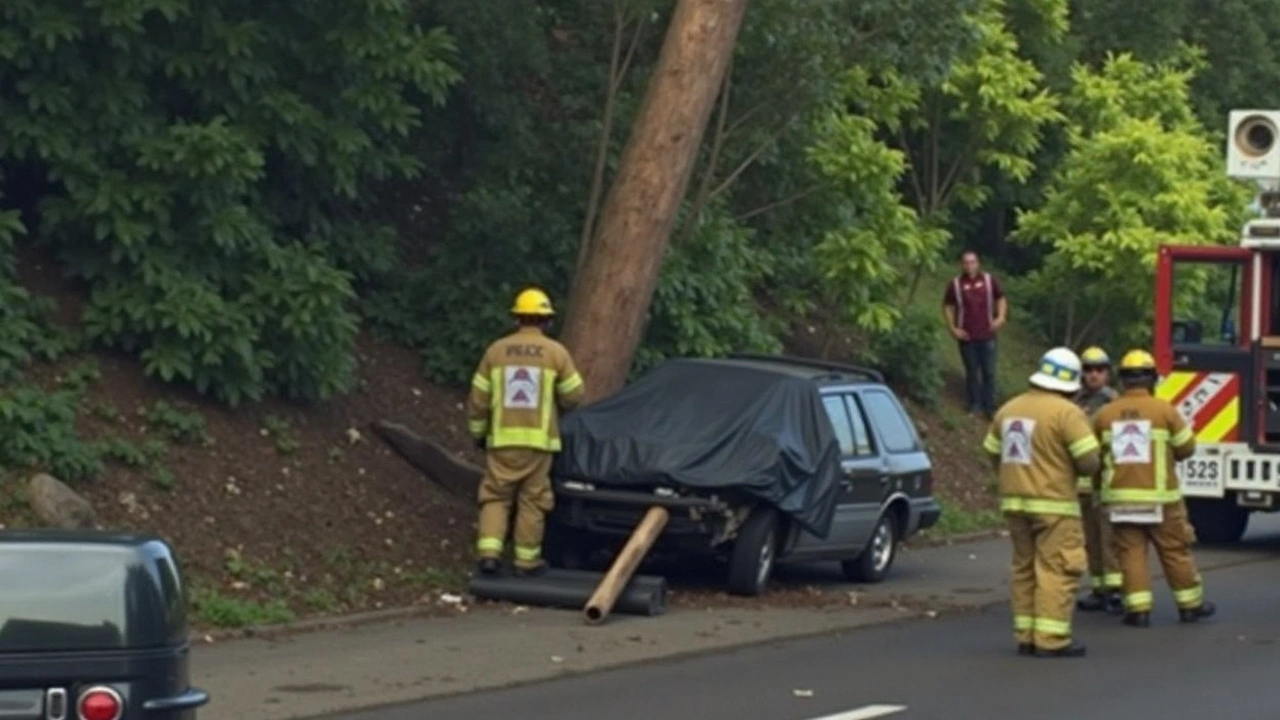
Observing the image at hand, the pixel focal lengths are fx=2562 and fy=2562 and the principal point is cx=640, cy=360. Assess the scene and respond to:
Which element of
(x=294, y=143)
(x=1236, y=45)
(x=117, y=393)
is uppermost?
(x=1236, y=45)

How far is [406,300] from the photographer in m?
20.2

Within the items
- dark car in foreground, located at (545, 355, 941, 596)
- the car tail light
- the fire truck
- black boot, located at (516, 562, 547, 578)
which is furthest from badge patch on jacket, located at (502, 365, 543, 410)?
the car tail light

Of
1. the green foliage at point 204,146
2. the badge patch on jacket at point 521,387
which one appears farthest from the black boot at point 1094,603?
the green foliage at point 204,146

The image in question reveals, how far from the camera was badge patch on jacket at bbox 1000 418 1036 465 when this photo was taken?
47.8ft

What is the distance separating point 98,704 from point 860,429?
11166 millimetres

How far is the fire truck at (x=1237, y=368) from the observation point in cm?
2050

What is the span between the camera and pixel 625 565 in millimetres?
15430

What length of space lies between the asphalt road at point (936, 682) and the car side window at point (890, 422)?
2246 mm

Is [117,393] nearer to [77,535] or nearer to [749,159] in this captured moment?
[749,159]

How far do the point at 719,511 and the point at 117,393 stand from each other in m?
4.10

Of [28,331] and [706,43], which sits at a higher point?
[706,43]

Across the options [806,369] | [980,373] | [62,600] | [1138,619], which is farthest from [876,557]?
[62,600]

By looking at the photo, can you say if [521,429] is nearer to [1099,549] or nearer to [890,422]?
[890,422]

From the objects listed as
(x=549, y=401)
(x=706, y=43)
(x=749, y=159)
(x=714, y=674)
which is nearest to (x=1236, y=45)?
(x=749, y=159)
